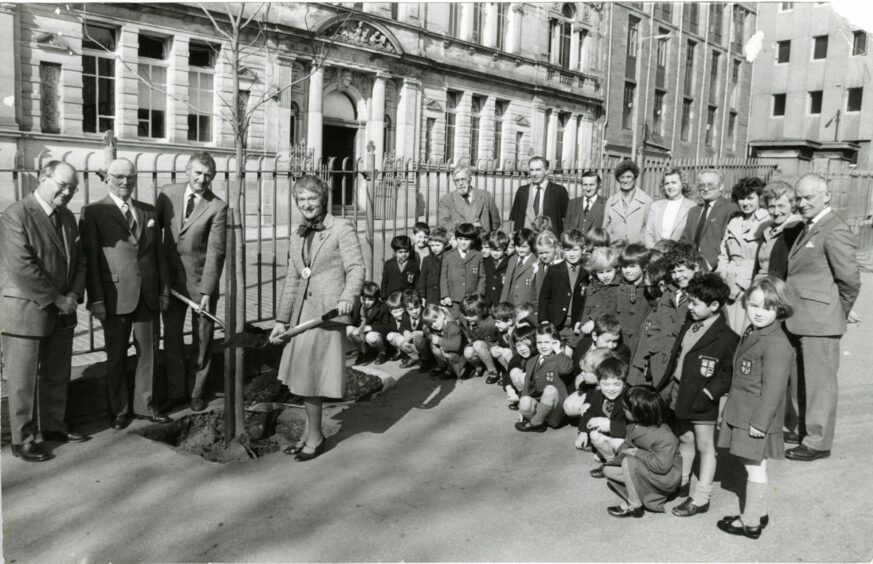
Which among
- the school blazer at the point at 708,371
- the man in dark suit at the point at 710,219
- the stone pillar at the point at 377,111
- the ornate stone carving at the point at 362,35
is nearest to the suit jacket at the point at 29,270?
the school blazer at the point at 708,371

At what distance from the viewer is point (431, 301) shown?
792cm

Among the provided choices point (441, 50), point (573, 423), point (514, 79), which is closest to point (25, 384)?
point (573, 423)

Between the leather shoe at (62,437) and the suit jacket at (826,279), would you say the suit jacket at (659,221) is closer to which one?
the suit jacket at (826,279)

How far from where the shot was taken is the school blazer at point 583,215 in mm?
8148

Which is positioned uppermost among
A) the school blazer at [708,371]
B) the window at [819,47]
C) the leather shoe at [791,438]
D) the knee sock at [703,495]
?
the window at [819,47]

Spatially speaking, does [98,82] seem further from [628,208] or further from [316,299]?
[316,299]

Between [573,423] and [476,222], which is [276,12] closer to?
[476,222]

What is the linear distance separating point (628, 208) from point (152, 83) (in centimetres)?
1458

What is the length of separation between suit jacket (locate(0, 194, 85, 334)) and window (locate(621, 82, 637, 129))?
33516 millimetres

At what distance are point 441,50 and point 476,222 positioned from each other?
756 inches

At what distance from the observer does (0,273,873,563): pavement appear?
399 cm

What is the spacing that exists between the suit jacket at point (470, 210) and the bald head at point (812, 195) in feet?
12.1

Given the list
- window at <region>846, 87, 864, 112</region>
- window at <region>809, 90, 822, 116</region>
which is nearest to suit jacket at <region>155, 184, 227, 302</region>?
window at <region>846, 87, 864, 112</region>

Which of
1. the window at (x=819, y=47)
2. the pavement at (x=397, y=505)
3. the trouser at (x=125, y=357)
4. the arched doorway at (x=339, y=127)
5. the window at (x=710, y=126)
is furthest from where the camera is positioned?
the window at (x=710, y=126)
